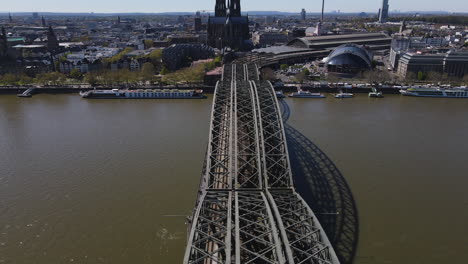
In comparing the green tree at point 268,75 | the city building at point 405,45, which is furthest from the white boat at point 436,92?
the green tree at point 268,75

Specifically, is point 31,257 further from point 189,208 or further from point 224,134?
point 224,134

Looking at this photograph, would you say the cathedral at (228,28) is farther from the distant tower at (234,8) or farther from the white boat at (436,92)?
the white boat at (436,92)

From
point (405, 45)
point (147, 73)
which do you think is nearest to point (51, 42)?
point (147, 73)

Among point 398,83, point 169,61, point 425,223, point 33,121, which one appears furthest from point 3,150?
point 398,83

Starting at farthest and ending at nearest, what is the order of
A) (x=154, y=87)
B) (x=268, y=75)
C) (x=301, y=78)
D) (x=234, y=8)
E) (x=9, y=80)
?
1. (x=234, y=8)
2. (x=301, y=78)
3. (x=268, y=75)
4. (x=9, y=80)
5. (x=154, y=87)

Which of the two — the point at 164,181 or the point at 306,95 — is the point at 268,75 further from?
the point at 164,181

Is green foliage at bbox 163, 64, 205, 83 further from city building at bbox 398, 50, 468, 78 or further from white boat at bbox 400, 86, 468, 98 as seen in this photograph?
city building at bbox 398, 50, 468, 78
